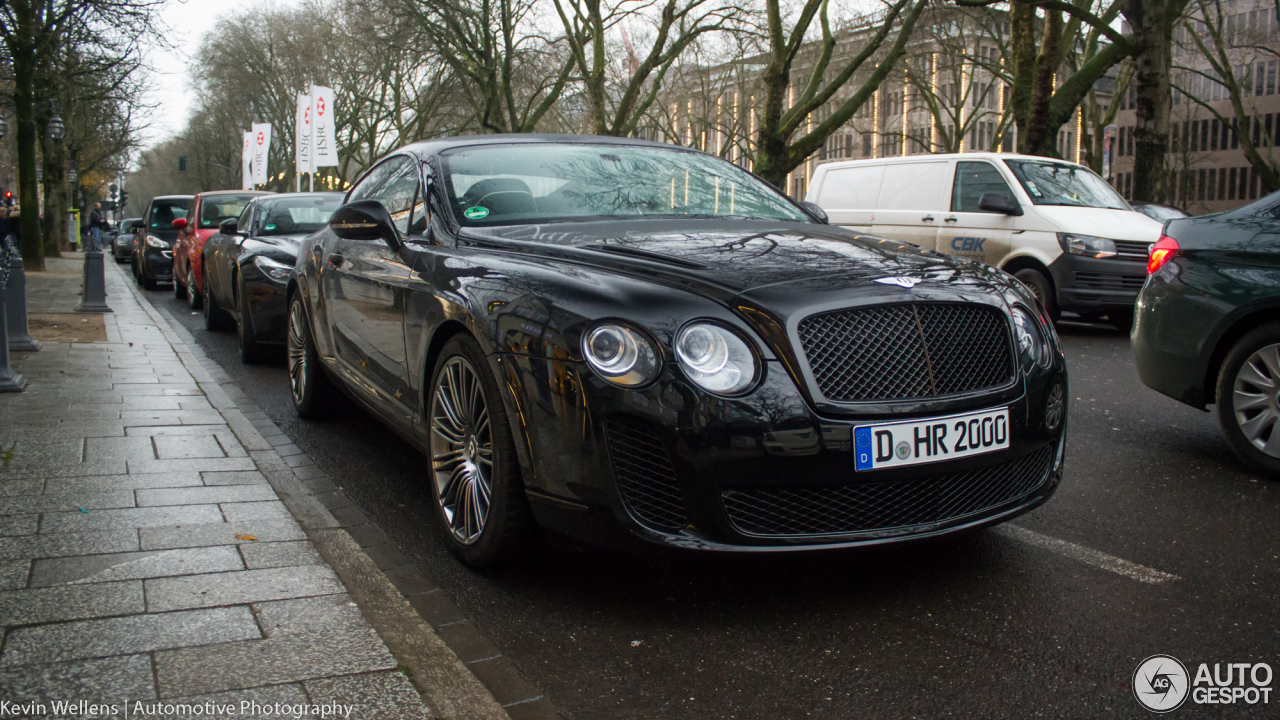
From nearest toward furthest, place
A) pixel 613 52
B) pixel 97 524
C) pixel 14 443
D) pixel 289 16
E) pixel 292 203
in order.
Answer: pixel 97 524 → pixel 14 443 → pixel 292 203 → pixel 613 52 → pixel 289 16

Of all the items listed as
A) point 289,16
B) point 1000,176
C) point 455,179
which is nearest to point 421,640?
point 455,179

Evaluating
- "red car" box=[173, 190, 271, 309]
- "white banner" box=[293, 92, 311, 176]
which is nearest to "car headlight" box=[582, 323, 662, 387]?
"red car" box=[173, 190, 271, 309]

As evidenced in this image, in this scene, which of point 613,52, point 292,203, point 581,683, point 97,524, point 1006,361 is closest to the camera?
point 581,683

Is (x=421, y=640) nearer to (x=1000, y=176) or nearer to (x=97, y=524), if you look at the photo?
(x=97, y=524)

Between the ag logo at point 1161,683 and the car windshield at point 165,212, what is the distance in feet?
70.1

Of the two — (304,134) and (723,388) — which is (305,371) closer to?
(723,388)

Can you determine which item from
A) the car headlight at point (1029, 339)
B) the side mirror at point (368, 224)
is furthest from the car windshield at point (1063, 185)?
the side mirror at point (368, 224)

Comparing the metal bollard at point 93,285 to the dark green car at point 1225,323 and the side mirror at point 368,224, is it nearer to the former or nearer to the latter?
the side mirror at point 368,224

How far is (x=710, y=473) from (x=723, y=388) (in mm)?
230

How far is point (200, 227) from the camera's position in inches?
578

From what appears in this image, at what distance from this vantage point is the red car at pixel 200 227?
561 inches

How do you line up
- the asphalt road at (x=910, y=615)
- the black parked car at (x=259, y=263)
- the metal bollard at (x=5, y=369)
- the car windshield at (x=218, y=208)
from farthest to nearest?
the car windshield at (x=218, y=208) < the black parked car at (x=259, y=263) < the metal bollard at (x=5, y=369) < the asphalt road at (x=910, y=615)

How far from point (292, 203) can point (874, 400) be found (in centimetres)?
851

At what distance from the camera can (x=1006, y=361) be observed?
10.9 feet
